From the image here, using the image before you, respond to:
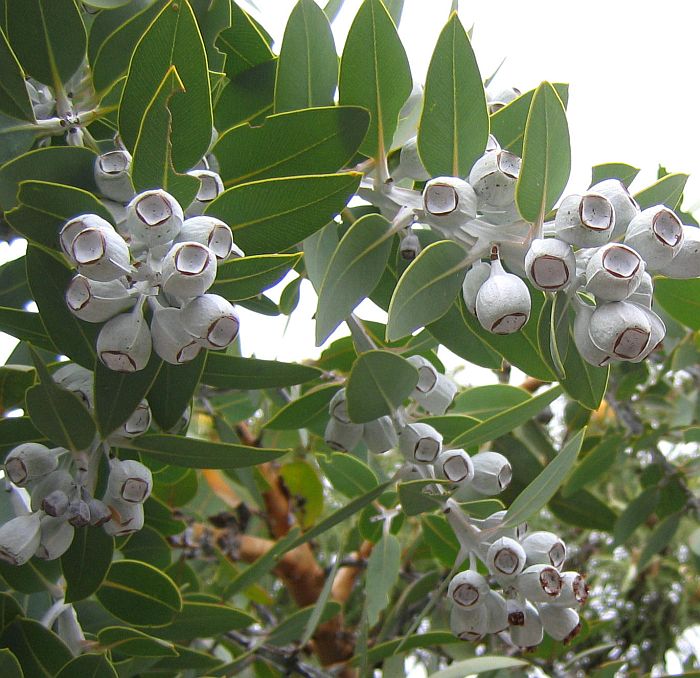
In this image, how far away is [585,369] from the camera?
0.80m

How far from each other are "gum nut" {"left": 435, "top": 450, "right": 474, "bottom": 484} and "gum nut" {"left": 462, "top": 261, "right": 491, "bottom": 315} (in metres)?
0.22

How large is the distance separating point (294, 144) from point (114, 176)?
0.16 meters

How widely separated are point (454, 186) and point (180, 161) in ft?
0.74

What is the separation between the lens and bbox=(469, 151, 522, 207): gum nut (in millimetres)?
714

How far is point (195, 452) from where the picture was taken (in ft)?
2.67

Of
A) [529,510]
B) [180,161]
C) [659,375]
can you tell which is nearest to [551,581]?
[529,510]

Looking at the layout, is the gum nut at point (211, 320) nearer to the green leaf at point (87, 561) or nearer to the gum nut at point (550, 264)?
the gum nut at point (550, 264)

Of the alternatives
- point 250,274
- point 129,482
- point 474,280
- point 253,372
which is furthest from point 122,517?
point 474,280

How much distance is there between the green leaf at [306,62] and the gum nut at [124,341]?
0.28 m

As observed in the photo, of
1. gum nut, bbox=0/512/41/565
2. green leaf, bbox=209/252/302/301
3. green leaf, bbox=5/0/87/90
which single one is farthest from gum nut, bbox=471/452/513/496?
green leaf, bbox=5/0/87/90

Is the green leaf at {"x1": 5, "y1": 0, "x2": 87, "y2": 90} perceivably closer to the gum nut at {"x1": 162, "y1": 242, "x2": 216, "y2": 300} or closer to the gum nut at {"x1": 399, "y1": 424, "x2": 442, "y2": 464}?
the gum nut at {"x1": 162, "y1": 242, "x2": 216, "y2": 300}

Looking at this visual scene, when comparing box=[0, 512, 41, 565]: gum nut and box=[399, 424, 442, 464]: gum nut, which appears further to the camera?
box=[399, 424, 442, 464]: gum nut

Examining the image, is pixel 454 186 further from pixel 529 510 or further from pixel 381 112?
pixel 529 510

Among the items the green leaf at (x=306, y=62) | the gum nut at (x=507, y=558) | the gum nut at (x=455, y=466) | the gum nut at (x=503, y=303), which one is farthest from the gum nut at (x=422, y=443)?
the green leaf at (x=306, y=62)
